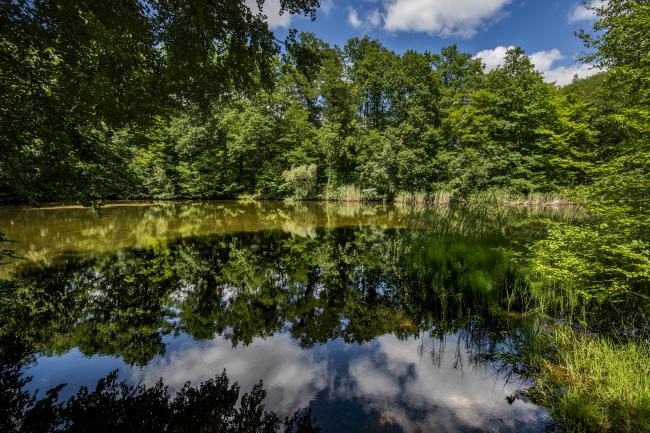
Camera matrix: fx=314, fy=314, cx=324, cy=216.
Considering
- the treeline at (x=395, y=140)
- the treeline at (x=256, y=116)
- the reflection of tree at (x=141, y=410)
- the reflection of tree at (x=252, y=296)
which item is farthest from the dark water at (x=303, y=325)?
the treeline at (x=395, y=140)

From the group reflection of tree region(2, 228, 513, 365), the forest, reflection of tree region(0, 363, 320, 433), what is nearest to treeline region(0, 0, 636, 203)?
the forest

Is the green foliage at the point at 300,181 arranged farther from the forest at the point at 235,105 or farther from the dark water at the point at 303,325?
the forest at the point at 235,105

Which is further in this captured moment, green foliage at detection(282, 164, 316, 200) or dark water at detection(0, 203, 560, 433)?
green foliage at detection(282, 164, 316, 200)

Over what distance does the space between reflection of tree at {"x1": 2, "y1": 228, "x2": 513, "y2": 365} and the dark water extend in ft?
0.11

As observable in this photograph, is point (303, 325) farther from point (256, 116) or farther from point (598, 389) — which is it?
point (256, 116)

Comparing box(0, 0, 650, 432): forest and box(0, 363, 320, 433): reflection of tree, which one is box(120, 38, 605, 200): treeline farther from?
box(0, 363, 320, 433): reflection of tree

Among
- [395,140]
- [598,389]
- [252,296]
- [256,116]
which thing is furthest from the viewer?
[395,140]

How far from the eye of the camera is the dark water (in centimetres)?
356

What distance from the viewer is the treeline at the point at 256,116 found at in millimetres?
4785

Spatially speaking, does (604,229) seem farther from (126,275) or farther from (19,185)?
(126,275)

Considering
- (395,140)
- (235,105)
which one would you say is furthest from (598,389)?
(395,140)

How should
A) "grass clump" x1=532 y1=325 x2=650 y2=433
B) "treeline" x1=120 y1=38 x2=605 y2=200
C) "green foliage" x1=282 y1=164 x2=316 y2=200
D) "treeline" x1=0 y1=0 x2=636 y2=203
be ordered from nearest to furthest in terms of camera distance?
"grass clump" x1=532 y1=325 x2=650 y2=433 < "treeline" x1=0 y1=0 x2=636 y2=203 < "treeline" x1=120 y1=38 x2=605 y2=200 < "green foliage" x1=282 y1=164 x2=316 y2=200

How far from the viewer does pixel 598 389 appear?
10.1ft

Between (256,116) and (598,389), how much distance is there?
3298 centimetres
